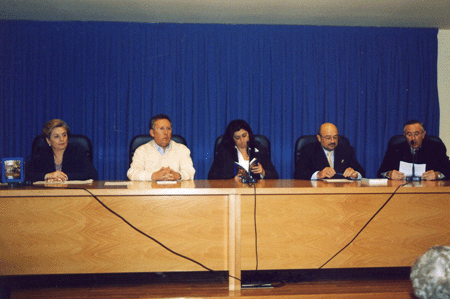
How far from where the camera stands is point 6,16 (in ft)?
12.0

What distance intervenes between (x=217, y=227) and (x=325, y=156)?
1.36 metres

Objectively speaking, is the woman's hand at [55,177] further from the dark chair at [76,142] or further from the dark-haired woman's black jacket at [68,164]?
the dark chair at [76,142]

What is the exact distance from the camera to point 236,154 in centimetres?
290

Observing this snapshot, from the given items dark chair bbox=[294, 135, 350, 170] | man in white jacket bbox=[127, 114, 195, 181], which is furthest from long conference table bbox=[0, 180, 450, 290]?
dark chair bbox=[294, 135, 350, 170]

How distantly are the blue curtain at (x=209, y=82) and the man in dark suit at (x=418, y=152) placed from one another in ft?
3.27

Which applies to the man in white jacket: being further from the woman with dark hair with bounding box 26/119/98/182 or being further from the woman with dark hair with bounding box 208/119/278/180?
the woman with dark hair with bounding box 26/119/98/182

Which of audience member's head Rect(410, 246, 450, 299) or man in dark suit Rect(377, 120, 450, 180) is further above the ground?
man in dark suit Rect(377, 120, 450, 180)

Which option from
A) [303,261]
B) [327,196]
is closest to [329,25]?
[327,196]

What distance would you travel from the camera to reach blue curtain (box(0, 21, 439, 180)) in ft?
12.4

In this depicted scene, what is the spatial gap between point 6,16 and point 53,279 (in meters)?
2.89

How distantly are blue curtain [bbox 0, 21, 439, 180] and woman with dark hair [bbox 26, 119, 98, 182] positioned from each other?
4.05ft

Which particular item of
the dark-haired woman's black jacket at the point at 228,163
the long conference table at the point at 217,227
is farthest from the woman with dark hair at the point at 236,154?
the long conference table at the point at 217,227

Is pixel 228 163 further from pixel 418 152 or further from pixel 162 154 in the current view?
pixel 418 152

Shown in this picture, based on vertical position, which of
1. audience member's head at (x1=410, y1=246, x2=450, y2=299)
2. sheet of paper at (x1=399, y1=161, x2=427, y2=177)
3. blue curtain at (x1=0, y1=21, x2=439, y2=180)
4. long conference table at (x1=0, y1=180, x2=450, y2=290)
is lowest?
long conference table at (x1=0, y1=180, x2=450, y2=290)
